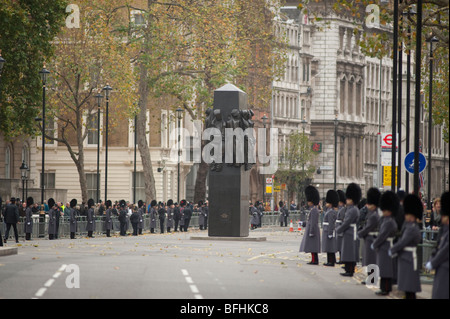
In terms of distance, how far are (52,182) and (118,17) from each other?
63.8ft

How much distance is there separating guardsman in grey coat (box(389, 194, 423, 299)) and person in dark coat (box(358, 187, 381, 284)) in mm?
3301

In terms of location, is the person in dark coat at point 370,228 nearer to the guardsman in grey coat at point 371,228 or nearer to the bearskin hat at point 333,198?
the guardsman in grey coat at point 371,228

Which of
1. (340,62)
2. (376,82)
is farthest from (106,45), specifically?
(376,82)

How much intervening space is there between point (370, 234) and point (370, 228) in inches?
10.7

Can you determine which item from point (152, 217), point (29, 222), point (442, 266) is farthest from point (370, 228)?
point (152, 217)

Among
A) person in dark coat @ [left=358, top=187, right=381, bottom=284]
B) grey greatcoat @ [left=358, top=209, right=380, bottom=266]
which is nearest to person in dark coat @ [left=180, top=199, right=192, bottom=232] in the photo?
person in dark coat @ [left=358, top=187, right=381, bottom=284]

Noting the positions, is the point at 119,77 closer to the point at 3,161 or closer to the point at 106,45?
the point at 106,45

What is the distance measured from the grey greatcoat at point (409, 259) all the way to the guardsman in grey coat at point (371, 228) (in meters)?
3.37

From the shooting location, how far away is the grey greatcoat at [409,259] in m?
20.2

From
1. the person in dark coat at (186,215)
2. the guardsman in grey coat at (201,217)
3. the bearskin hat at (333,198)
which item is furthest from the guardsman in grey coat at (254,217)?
the bearskin hat at (333,198)

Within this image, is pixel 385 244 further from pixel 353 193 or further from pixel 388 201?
pixel 353 193

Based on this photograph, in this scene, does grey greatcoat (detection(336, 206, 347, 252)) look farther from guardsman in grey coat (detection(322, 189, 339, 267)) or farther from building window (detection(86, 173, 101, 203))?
building window (detection(86, 173, 101, 203))

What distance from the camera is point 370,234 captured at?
23984 millimetres

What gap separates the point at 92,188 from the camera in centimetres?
8600
